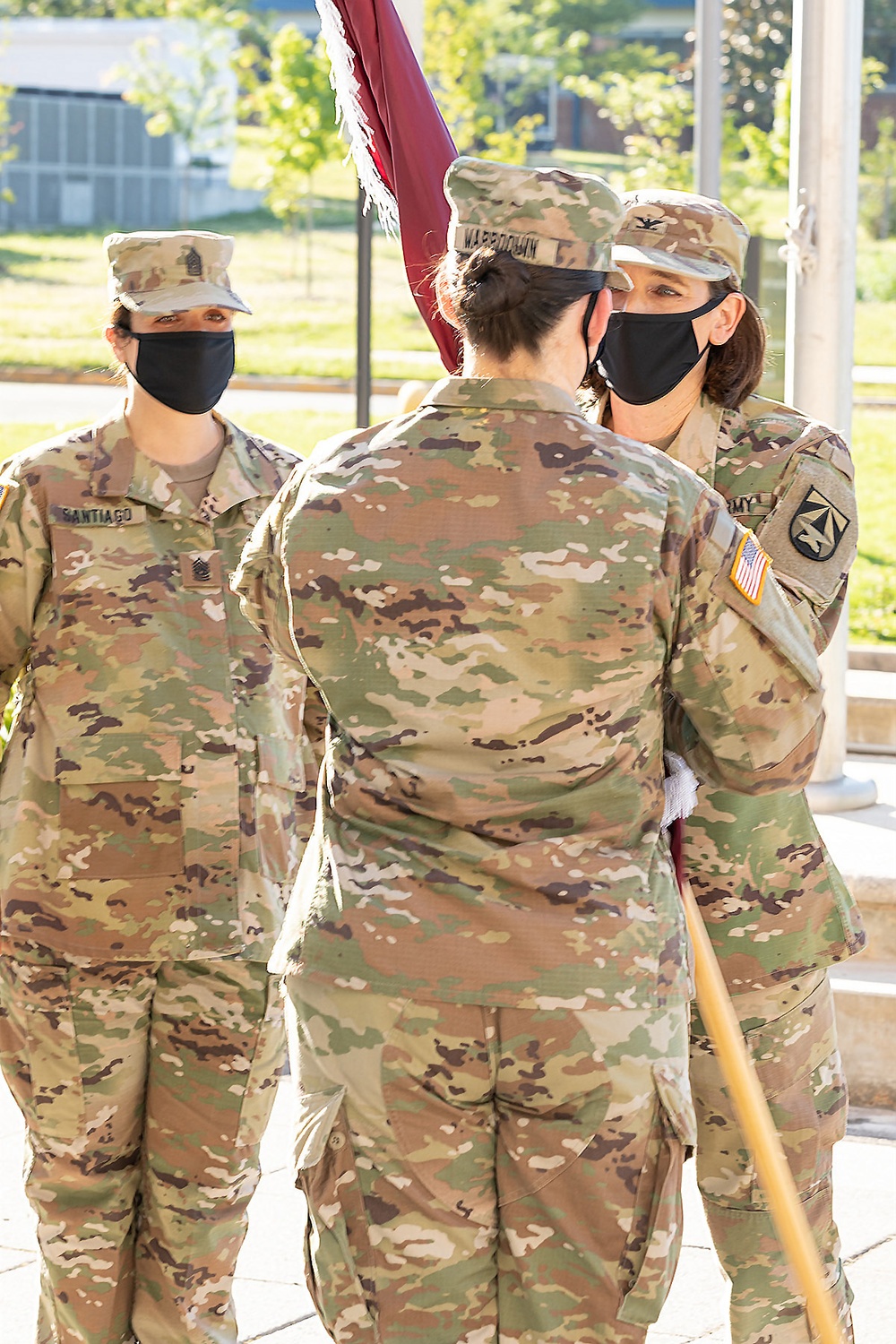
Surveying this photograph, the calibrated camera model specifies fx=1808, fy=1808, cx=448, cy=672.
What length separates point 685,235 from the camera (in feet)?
10.0

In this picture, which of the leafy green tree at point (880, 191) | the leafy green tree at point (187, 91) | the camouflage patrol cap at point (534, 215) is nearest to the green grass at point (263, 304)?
the leafy green tree at point (187, 91)

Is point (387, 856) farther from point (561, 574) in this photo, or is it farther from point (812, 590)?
point (812, 590)

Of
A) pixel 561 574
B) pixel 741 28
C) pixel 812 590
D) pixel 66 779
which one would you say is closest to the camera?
pixel 561 574

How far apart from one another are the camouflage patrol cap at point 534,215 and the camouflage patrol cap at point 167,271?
1101mm

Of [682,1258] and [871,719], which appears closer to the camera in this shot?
[682,1258]

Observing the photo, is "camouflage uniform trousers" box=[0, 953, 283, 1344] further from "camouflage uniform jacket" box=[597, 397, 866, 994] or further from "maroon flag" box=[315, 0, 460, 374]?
"maroon flag" box=[315, 0, 460, 374]

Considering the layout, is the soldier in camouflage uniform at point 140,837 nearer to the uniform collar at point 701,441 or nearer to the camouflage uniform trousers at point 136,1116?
the camouflage uniform trousers at point 136,1116

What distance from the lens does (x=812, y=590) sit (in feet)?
9.53

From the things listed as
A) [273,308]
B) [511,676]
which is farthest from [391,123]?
[273,308]

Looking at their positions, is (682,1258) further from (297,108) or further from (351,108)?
(297,108)

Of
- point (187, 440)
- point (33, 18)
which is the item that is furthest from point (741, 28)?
point (187, 440)

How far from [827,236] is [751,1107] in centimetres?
413

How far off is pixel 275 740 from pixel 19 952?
61cm

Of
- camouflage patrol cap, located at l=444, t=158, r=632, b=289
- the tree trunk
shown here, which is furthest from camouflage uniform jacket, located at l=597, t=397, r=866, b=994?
the tree trunk
